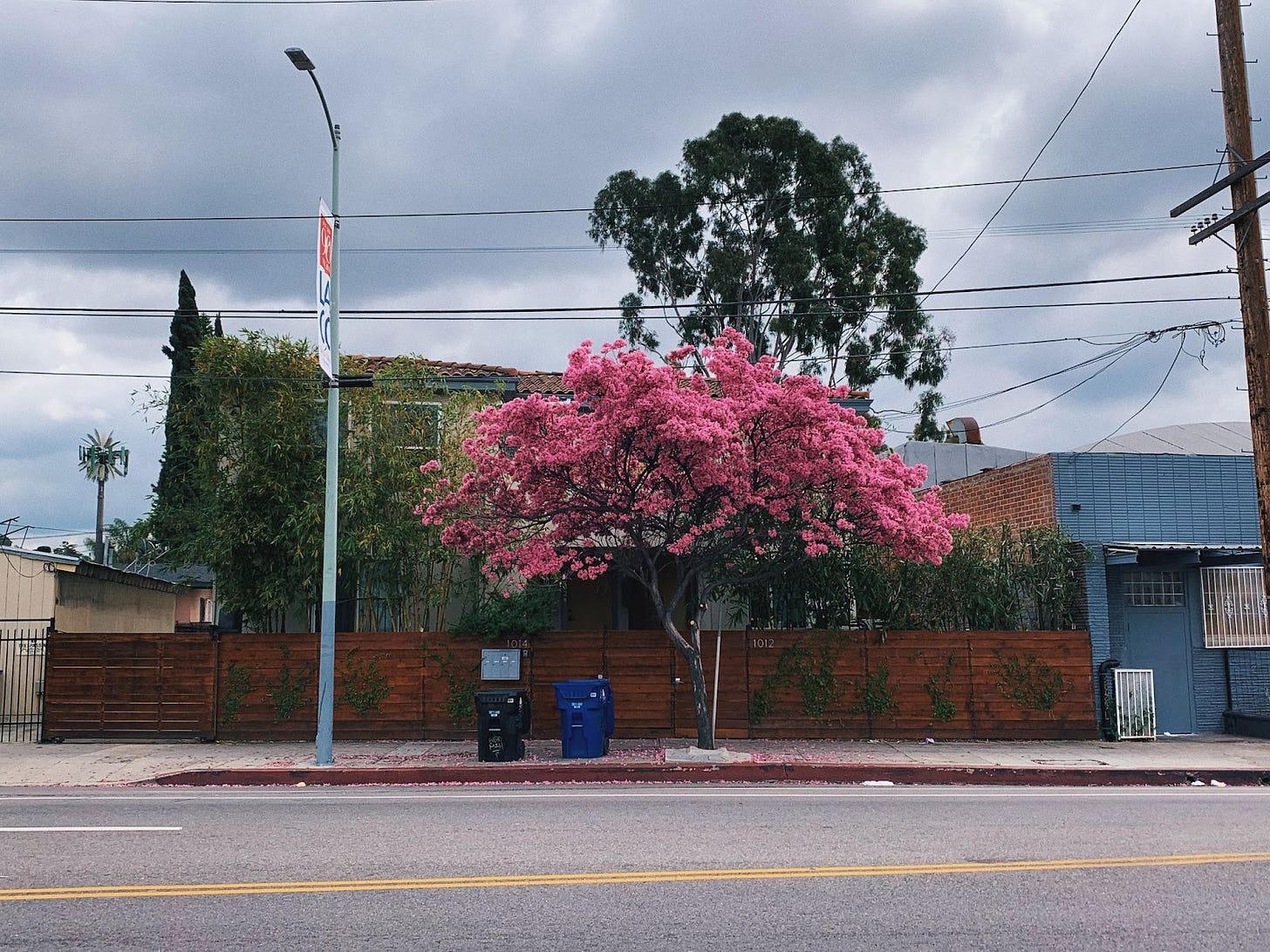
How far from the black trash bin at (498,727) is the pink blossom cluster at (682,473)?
1828 mm

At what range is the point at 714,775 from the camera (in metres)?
14.3

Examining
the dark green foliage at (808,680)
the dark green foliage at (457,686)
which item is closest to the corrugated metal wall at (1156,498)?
the dark green foliage at (808,680)

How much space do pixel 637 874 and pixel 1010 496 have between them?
1455 cm

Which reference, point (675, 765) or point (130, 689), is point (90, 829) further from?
point (130, 689)

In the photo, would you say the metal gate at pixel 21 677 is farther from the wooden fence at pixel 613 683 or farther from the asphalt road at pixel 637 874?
the asphalt road at pixel 637 874

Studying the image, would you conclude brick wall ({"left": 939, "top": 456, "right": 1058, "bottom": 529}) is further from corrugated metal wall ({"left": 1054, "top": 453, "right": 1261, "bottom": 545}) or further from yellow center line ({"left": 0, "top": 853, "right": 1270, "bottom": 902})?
yellow center line ({"left": 0, "top": 853, "right": 1270, "bottom": 902})

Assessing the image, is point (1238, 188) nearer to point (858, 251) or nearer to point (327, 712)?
point (327, 712)

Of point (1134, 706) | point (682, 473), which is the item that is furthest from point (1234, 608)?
point (682, 473)

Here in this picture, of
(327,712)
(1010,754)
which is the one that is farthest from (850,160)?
(327,712)

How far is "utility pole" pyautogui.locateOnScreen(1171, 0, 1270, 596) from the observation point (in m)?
14.0

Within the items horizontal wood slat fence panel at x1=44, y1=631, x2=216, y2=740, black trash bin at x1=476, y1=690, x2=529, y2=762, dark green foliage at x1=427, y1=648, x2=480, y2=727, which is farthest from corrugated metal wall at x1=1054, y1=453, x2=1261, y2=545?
horizontal wood slat fence panel at x1=44, y1=631, x2=216, y2=740

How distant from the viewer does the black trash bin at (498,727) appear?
50.2 feet

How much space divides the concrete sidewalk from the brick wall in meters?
4.09

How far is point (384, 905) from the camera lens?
22.0 ft
